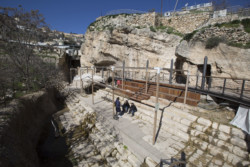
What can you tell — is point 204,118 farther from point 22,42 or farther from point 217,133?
point 22,42

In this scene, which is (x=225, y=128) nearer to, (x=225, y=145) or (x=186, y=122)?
(x=225, y=145)

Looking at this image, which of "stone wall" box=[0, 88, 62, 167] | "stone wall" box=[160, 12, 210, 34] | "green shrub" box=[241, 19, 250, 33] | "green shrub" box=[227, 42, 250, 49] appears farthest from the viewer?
"stone wall" box=[160, 12, 210, 34]

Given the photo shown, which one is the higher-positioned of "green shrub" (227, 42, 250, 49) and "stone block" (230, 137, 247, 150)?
"green shrub" (227, 42, 250, 49)

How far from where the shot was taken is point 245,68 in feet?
22.1

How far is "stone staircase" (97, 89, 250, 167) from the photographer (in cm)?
338

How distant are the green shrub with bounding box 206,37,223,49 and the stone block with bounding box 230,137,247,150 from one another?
6.94 m

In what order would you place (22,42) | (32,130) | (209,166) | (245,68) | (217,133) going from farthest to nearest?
1. (22,42)
2. (245,68)
3. (32,130)
4. (217,133)
5. (209,166)

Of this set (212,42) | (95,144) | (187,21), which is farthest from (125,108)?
(187,21)

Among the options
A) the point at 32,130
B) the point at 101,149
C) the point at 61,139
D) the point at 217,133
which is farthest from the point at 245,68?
the point at 32,130

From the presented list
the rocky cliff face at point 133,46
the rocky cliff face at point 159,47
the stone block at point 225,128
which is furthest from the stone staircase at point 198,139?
the rocky cliff face at point 133,46

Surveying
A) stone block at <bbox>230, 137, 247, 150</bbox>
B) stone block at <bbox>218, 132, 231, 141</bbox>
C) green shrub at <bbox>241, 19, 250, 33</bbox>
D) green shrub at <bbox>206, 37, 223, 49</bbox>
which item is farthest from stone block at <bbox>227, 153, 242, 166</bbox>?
green shrub at <bbox>241, 19, 250, 33</bbox>

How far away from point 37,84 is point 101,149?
970cm

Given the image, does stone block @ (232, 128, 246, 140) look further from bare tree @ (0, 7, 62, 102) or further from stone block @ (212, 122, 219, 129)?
bare tree @ (0, 7, 62, 102)

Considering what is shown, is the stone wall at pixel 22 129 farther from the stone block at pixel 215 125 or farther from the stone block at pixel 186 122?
the stone block at pixel 215 125
